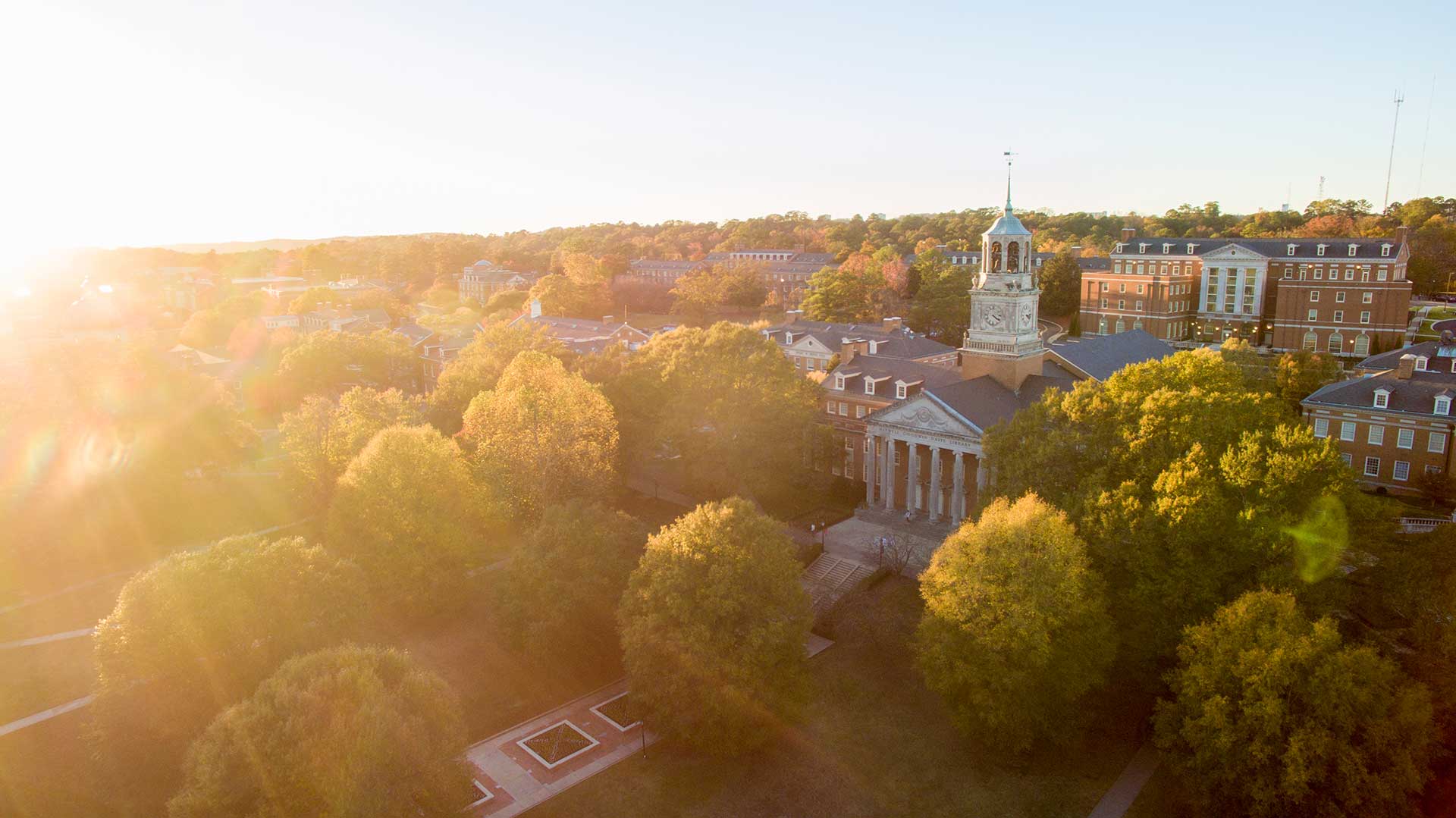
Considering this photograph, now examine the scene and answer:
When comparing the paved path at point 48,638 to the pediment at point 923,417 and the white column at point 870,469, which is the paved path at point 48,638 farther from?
the pediment at point 923,417

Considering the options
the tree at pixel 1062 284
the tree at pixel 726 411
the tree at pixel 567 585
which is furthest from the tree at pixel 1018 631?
the tree at pixel 1062 284

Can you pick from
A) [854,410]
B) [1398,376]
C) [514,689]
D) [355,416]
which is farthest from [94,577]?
[1398,376]

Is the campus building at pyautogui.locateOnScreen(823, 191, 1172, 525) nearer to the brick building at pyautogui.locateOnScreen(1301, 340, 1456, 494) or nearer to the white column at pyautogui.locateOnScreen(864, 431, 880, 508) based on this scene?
the white column at pyautogui.locateOnScreen(864, 431, 880, 508)

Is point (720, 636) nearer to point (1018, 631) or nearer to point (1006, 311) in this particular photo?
point (1018, 631)

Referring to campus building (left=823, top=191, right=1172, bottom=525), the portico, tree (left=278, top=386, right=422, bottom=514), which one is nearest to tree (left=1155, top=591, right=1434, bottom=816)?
the portico

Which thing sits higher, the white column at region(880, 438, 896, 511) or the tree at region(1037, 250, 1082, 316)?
the tree at region(1037, 250, 1082, 316)

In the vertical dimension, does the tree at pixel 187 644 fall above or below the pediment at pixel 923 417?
below

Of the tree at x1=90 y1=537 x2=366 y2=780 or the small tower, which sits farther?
the small tower
